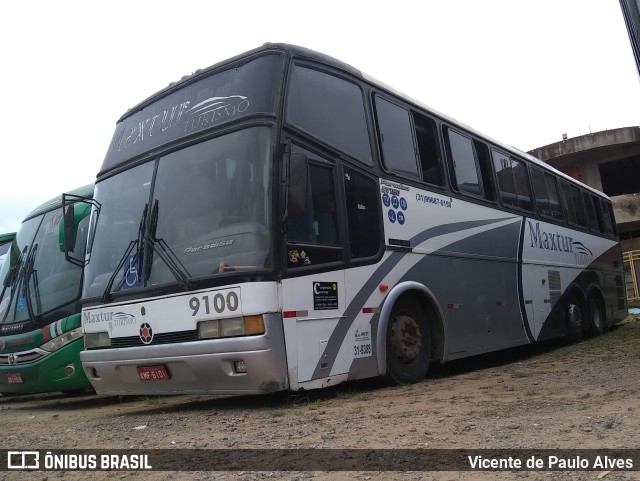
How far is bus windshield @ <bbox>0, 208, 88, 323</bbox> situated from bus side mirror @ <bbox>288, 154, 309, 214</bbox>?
14.1 feet

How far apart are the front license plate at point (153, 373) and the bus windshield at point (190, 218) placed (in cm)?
80

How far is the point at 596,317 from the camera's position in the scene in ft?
44.9

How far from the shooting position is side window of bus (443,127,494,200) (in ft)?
28.0

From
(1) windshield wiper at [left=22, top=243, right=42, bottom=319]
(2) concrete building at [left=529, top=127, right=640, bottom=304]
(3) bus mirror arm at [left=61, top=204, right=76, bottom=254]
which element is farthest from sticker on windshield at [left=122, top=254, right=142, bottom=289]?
(2) concrete building at [left=529, top=127, right=640, bottom=304]

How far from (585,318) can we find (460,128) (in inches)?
245

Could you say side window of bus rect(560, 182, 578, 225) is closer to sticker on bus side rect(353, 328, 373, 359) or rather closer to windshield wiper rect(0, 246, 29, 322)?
sticker on bus side rect(353, 328, 373, 359)

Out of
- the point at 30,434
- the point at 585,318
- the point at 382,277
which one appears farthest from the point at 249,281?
the point at 585,318

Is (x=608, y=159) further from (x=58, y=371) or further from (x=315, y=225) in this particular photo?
(x=58, y=371)

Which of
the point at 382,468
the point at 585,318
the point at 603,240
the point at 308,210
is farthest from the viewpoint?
the point at 603,240

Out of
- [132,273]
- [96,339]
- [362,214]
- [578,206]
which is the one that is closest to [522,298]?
[362,214]

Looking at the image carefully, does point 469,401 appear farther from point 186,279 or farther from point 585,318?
point 585,318

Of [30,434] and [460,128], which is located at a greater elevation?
[460,128]

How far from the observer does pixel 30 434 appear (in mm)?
5883

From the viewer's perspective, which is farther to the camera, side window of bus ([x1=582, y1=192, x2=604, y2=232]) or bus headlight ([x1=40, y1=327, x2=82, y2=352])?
side window of bus ([x1=582, y1=192, x2=604, y2=232])
